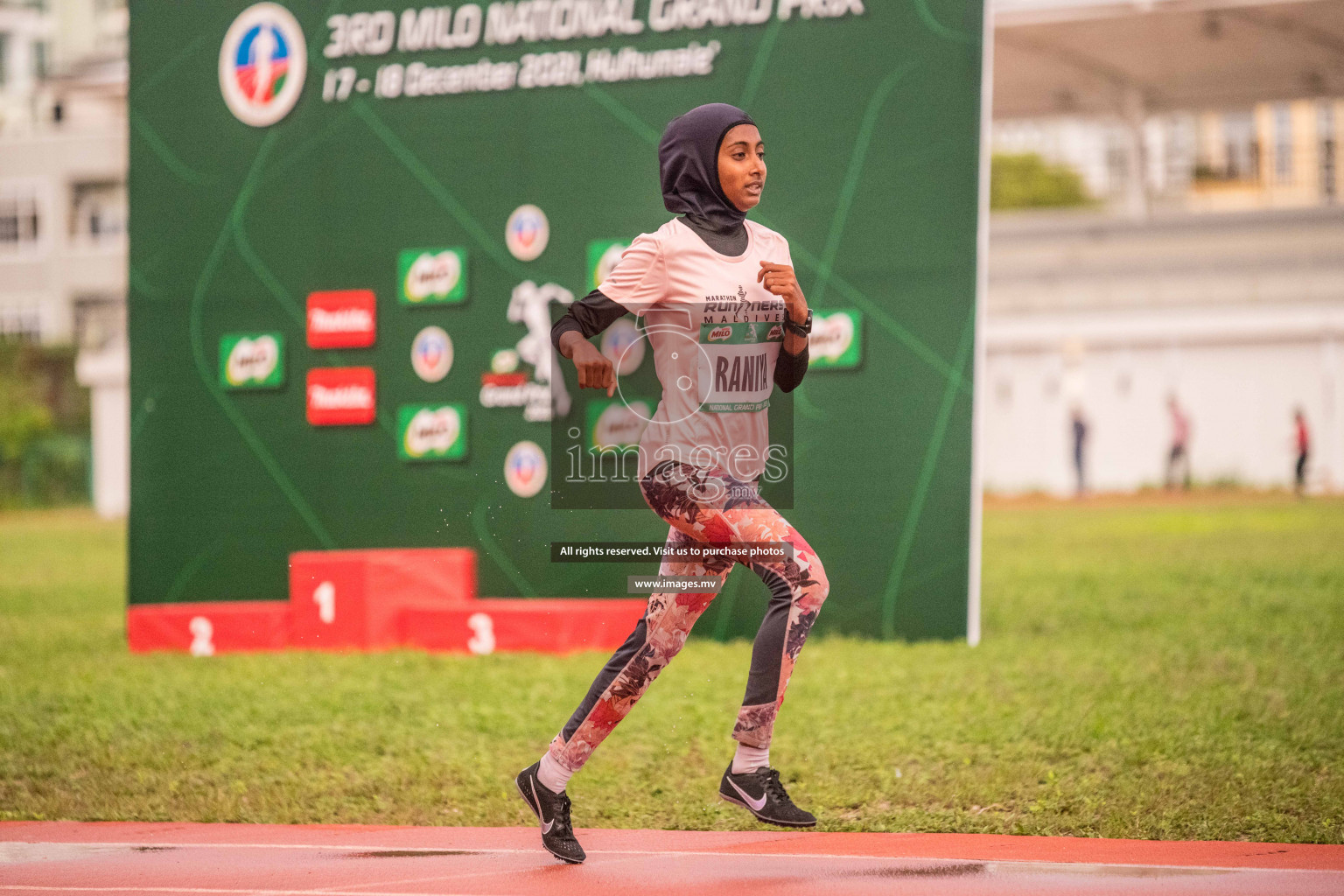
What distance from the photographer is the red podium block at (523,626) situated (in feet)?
30.0

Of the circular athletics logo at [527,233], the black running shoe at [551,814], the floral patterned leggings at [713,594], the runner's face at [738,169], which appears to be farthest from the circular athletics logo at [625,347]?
the circular athletics logo at [527,233]

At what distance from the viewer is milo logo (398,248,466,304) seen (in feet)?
33.2

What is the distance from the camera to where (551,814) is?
4488mm

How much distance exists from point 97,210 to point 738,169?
40.6m

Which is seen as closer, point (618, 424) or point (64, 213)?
point (618, 424)

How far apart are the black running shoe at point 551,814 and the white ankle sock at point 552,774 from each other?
0.04ft

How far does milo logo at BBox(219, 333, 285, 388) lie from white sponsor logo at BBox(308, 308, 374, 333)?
294mm

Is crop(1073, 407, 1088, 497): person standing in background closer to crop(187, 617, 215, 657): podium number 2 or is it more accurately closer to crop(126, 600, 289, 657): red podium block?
crop(126, 600, 289, 657): red podium block

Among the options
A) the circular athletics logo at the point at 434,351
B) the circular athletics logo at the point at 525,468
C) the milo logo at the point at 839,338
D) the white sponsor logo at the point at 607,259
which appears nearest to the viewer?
the milo logo at the point at 839,338

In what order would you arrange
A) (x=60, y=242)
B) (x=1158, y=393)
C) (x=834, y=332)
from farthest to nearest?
(x=60, y=242) → (x=1158, y=393) → (x=834, y=332)

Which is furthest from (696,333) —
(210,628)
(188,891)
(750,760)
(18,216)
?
(18,216)

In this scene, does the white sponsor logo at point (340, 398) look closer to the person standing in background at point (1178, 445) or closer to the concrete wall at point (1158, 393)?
the person standing in background at point (1178, 445)

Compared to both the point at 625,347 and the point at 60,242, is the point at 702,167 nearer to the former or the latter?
the point at 625,347

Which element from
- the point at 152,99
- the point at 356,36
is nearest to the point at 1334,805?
the point at 356,36
